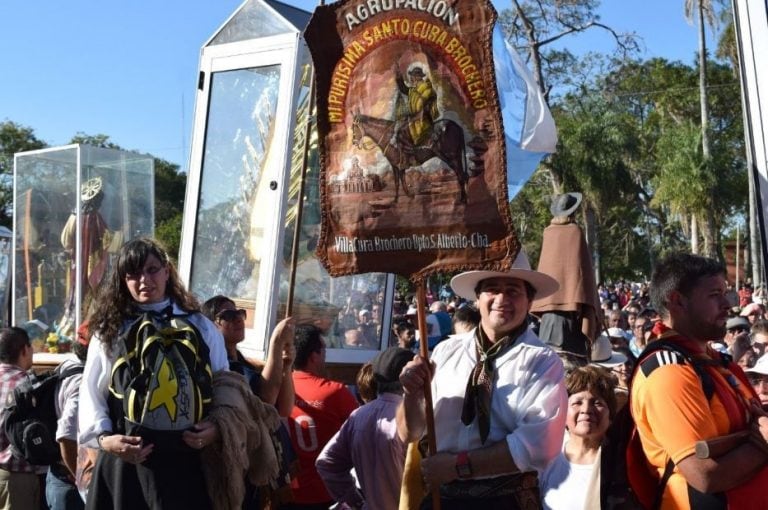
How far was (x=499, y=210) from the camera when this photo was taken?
367 cm

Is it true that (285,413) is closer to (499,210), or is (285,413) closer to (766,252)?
(499,210)

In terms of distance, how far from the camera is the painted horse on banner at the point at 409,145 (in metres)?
3.75

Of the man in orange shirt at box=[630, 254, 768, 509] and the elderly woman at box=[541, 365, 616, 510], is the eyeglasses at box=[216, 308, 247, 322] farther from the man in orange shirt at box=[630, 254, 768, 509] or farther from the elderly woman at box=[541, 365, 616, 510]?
the man in orange shirt at box=[630, 254, 768, 509]

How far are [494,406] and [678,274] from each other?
847 millimetres

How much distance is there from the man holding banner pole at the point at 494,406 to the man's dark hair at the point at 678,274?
0.45 meters

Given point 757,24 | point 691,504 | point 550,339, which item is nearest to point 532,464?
point 691,504

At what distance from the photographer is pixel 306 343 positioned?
5816mm

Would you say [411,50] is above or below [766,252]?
above

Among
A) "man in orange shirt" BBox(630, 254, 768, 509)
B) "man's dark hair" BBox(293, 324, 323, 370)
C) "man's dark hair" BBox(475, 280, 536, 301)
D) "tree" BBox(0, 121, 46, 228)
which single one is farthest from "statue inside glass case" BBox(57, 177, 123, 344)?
"tree" BBox(0, 121, 46, 228)

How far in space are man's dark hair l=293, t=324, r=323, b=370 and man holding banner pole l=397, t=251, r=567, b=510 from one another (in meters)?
1.84

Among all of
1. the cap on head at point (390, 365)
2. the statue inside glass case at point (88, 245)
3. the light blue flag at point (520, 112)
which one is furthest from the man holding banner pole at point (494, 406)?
the statue inside glass case at point (88, 245)

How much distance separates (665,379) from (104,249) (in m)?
7.95

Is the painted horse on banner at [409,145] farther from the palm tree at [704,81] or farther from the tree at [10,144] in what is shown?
the tree at [10,144]

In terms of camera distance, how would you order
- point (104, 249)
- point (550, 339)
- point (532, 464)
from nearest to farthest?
point (532, 464) → point (550, 339) → point (104, 249)
